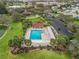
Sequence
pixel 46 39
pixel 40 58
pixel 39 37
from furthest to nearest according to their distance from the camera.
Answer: pixel 39 37, pixel 46 39, pixel 40 58

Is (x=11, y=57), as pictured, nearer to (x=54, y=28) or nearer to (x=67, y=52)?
(x=67, y=52)

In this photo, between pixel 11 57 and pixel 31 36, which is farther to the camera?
pixel 31 36

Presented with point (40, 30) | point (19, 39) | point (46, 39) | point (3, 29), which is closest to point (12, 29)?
point (3, 29)

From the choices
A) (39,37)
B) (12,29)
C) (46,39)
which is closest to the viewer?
(46,39)

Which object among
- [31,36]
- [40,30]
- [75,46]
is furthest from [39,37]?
[75,46]

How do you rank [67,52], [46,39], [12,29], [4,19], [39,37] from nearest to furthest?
1. [67,52]
2. [46,39]
3. [39,37]
4. [12,29]
5. [4,19]

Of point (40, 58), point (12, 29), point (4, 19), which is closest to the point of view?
point (40, 58)

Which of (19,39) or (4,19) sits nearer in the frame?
(19,39)

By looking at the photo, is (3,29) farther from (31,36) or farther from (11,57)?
(11,57)
